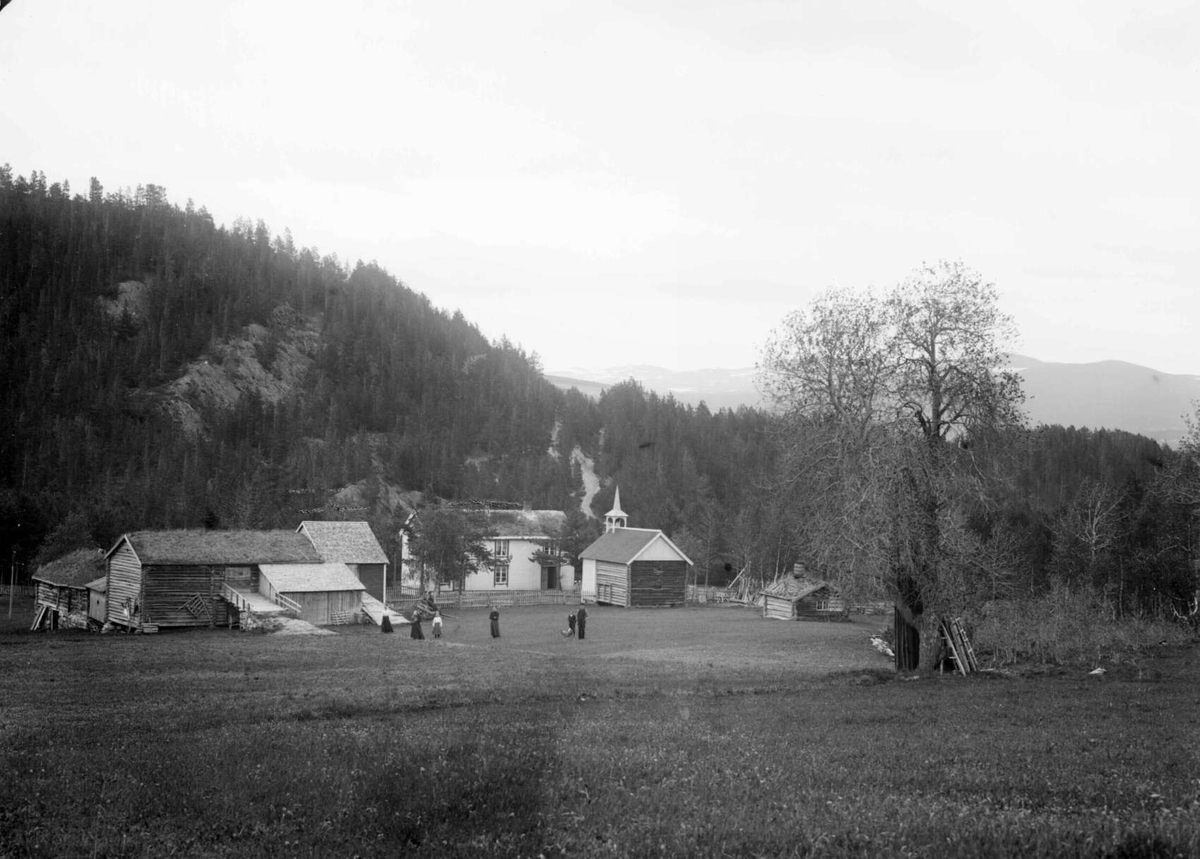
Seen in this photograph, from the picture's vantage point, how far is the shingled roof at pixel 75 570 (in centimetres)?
5688

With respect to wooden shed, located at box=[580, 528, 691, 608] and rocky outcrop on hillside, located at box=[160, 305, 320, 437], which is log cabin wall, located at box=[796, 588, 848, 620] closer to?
wooden shed, located at box=[580, 528, 691, 608]

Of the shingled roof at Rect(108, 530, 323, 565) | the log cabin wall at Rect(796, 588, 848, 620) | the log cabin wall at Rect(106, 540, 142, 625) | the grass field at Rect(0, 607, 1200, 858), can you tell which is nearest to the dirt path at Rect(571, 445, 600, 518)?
the log cabin wall at Rect(796, 588, 848, 620)

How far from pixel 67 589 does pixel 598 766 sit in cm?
5831

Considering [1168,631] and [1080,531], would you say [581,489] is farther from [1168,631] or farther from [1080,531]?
[1168,631]

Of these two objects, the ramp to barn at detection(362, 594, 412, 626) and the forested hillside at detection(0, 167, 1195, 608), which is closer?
the ramp to barn at detection(362, 594, 412, 626)

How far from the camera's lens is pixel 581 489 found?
141 m

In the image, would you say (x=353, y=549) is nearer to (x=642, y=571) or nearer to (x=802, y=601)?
(x=642, y=571)

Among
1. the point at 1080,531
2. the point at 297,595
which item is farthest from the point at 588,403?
the point at 297,595

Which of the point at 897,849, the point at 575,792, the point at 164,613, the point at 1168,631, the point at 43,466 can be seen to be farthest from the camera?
the point at 43,466

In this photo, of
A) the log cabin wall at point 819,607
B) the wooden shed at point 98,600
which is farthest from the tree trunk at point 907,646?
the wooden shed at point 98,600

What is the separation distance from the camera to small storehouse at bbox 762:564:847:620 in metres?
62.1

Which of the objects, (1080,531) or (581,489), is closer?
(1080,531)

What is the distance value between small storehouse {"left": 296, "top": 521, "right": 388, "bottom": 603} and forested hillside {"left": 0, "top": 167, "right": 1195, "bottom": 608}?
20.5 metres

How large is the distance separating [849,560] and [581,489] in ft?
381
